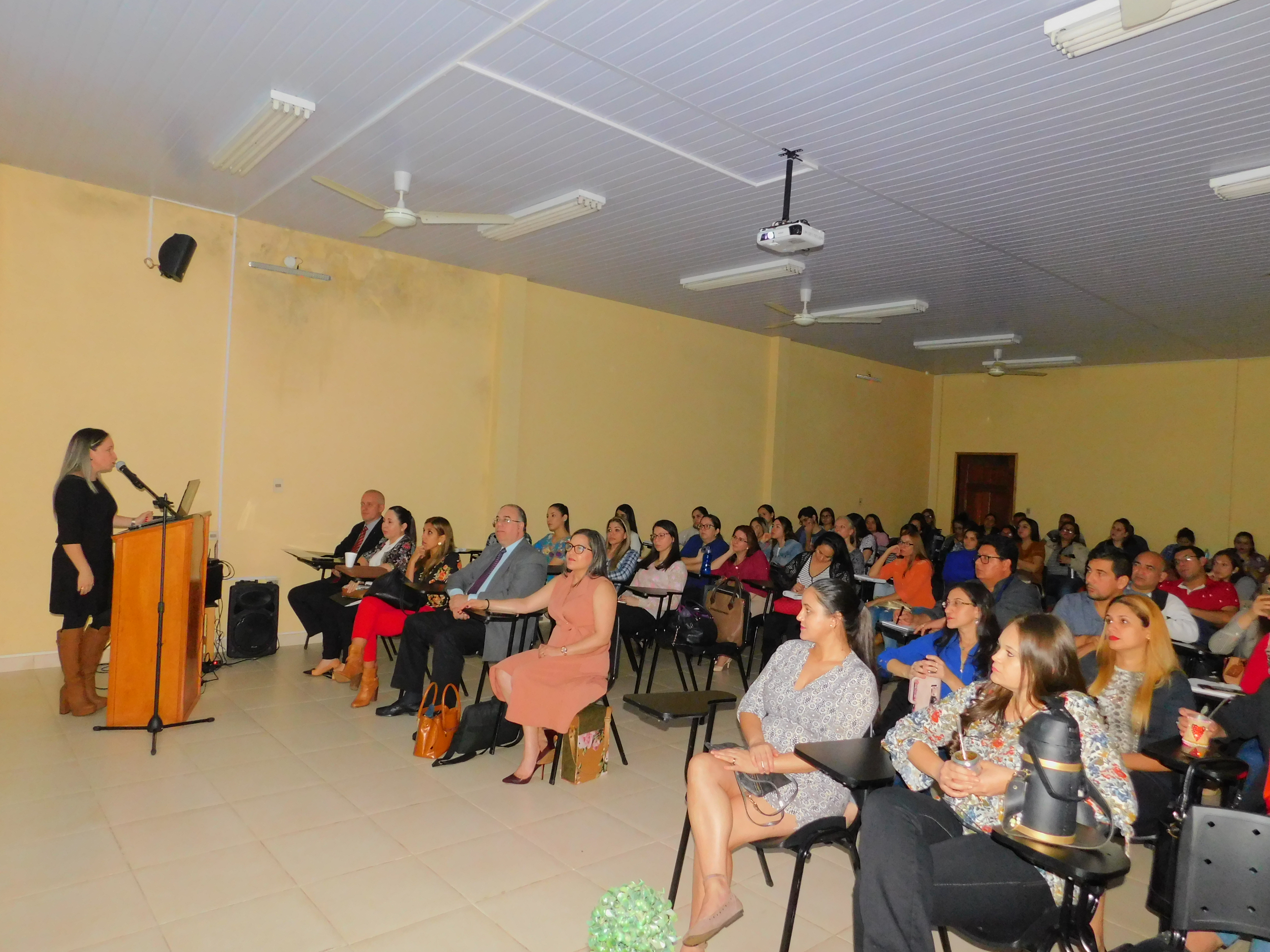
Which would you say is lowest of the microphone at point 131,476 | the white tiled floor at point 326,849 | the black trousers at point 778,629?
the white tiled floor at point 326,849

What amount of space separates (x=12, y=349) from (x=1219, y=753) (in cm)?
661

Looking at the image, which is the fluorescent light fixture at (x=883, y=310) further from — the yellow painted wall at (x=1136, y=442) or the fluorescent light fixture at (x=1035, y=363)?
the yellow painted wall at (x=1136, y=442)

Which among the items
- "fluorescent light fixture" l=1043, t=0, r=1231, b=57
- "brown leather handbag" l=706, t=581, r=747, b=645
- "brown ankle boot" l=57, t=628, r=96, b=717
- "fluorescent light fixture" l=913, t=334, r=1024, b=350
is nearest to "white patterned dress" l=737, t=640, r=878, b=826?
"fluorescent light fixture" l=1043, t=0, r=1231, b=57

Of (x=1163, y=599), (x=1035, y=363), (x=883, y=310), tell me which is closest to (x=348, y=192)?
(x=1163, y=599)

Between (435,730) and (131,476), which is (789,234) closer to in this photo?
(435,730)

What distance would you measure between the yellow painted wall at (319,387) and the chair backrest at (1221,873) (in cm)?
602

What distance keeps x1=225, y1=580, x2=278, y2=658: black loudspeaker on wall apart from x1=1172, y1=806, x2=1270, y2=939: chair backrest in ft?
18.4

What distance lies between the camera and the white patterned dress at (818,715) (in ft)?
8.23

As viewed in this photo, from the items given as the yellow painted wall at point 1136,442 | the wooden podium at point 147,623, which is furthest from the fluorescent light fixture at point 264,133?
the yellow painted wall at point 1136,442

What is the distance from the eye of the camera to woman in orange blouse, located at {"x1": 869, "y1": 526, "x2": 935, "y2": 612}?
5.55 meters

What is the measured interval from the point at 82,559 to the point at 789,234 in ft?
13.5

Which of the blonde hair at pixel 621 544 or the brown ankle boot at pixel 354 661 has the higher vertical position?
the blonde hair at pixel 621 544

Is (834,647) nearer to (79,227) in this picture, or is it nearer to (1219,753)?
(1219,753)

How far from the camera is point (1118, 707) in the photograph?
2.85 meters
